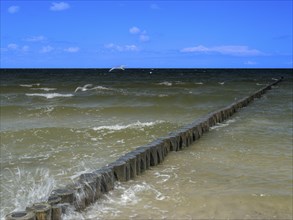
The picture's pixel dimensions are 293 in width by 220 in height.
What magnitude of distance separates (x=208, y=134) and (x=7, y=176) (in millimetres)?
6831

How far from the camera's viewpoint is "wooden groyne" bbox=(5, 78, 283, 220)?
16.2 feet

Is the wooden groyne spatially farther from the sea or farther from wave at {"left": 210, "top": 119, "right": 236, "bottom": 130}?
wave at {"left": 210, "top": 119, "right": 236, "bottom": 130}

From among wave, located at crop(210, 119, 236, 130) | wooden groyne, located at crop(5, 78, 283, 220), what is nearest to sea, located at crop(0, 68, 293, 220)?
wave, located at crop(210, 119, 236, 130)

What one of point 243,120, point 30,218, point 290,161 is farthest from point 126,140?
point 30,218

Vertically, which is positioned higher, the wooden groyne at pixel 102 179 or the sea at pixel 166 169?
the wooden groyne at pixel 102 179

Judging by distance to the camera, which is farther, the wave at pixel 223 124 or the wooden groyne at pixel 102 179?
the wave at pixel 223 124

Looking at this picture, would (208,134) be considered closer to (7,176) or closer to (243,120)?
(243,120)

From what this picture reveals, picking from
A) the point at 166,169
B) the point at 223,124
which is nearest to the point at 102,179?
the point at 166,169

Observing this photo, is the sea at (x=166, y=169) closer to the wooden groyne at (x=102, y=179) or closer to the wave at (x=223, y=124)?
the wave at (x=223, y=124)

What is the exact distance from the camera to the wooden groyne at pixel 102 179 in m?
4.95

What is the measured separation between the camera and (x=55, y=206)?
5223 mm

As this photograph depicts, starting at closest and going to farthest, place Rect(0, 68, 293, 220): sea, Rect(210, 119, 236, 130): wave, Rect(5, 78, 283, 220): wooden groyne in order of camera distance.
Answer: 1. Rect(5, 78, 283, 220): wooden groyne
2. Rect(0, 68, 293, 220): sea
3. Rect(210, 119, 236, 130): wave

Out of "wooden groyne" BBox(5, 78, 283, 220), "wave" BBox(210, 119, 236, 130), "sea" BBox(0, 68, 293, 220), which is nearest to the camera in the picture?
"wooden groyne" BBox(5, 78, 283, 220)

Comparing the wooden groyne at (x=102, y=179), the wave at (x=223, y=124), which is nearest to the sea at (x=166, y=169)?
the wave at (x=223, y=124)
